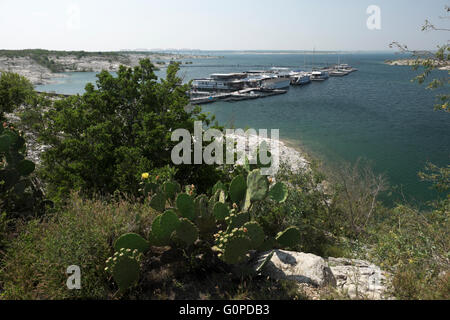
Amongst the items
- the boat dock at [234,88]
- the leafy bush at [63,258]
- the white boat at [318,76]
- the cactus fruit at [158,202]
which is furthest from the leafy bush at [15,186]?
the white boat at [318,76]

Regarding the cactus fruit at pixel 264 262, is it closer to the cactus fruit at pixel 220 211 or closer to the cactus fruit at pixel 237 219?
the cactus fruit at pixel 237 219

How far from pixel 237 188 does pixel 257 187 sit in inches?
14.3

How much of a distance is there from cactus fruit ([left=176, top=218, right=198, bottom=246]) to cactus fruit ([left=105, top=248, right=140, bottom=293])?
58 cm

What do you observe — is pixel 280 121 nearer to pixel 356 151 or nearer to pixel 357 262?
pixel 356 151

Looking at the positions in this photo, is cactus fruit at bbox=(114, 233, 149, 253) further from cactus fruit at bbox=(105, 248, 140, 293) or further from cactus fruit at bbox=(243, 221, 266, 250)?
cactus fruit at bbox=(243, 221, 266, 250)

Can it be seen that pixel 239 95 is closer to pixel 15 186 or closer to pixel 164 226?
pixel 15 186

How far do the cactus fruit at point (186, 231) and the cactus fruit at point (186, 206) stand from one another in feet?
0.86

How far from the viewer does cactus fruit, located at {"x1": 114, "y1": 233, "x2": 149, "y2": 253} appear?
3.39 metres

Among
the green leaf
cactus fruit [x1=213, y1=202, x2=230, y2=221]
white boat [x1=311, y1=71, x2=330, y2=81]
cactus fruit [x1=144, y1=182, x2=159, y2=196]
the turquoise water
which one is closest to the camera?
cactus fruit [x1=213, y1=202, x2=230, y2=221]

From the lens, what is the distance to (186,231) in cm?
359

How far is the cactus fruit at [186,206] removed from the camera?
3791mm

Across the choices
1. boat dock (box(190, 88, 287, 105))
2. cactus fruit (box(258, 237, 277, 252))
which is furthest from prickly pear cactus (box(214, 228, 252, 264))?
boat dock (box(190, 88, 287, 105))

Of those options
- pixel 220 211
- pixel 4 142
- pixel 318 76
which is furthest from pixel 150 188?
pixel 318 76
